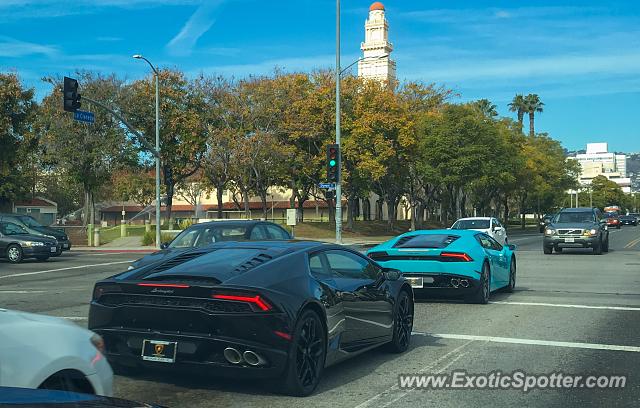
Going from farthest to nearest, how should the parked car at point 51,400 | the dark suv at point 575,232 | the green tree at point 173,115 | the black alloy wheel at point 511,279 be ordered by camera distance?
the green tree at point 173,115, the dark suv at point 575,232, the black alloy wheel at point 511,279, the parked car at point 51,400

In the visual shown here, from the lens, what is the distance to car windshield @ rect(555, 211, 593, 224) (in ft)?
89.4

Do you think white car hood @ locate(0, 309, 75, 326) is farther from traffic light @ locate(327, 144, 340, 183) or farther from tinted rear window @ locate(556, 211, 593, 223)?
tinted rear window @ locate(556, 211, 593, 223)

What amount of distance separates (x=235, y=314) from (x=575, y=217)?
79.4ft

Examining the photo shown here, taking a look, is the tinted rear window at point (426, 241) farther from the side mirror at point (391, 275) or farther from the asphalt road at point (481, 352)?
the side mirror at point (391, 275)

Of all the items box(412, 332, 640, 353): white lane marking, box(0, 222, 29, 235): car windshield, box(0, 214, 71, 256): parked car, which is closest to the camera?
box(412, 332, 640, 353): white lane marking

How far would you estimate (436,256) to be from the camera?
11859mm

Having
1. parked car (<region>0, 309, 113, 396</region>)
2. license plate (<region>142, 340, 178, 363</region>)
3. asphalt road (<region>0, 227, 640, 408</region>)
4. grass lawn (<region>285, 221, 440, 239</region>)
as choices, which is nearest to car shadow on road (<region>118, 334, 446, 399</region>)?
asphalt road (<region>0, 227, 640, 408</region>)

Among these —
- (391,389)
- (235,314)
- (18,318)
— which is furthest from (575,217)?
(18,318)

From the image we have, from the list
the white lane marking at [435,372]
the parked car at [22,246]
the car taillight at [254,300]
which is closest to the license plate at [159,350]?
the car taillight at [254,300]

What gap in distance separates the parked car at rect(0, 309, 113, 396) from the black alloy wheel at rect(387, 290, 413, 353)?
164 inches

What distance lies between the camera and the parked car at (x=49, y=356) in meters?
4.08

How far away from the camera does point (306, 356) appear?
625 cm

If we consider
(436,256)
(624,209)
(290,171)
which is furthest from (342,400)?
(624,209)

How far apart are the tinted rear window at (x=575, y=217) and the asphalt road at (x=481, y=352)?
10955 millimetres
